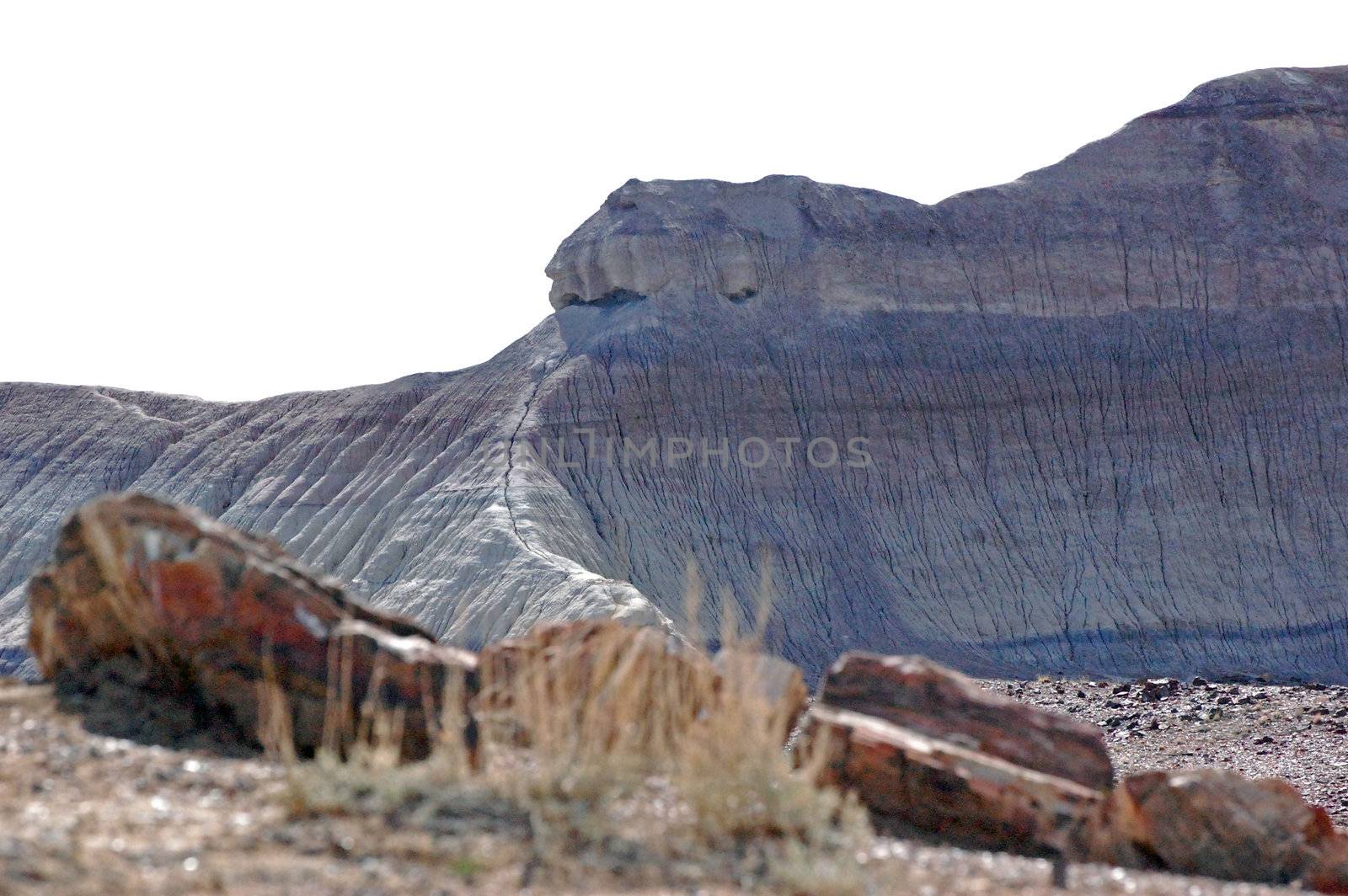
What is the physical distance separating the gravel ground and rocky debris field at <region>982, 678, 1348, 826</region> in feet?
40.9

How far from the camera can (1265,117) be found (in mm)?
46250

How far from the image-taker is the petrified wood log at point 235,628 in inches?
327

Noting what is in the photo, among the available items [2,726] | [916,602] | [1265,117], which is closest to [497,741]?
[2,726]

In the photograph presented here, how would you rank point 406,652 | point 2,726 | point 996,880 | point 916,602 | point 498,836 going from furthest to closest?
point 916,602
point 406,652
point 2,726
point 996,880
point 498,836

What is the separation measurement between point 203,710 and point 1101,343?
3663 centimetres

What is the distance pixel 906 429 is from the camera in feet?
130

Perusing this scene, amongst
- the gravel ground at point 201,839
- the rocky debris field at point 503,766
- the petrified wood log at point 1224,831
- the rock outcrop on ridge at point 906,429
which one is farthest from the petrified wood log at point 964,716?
the rock outcrop on ridge at point 906,429

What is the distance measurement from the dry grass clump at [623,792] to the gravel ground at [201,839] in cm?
15

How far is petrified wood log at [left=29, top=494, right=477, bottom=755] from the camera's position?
8.31 meters

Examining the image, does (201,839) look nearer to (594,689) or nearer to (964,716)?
(594,689)

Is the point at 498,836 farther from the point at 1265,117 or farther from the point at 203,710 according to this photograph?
the point at 1265,117

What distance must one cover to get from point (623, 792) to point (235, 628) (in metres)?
2.50

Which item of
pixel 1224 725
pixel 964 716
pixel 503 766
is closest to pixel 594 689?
pixel 503 766

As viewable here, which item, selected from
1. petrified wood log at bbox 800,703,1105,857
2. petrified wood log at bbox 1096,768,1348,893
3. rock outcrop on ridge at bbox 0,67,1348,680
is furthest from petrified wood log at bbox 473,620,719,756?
rock outcrop on ridge at bbox 0,67,1348,680
